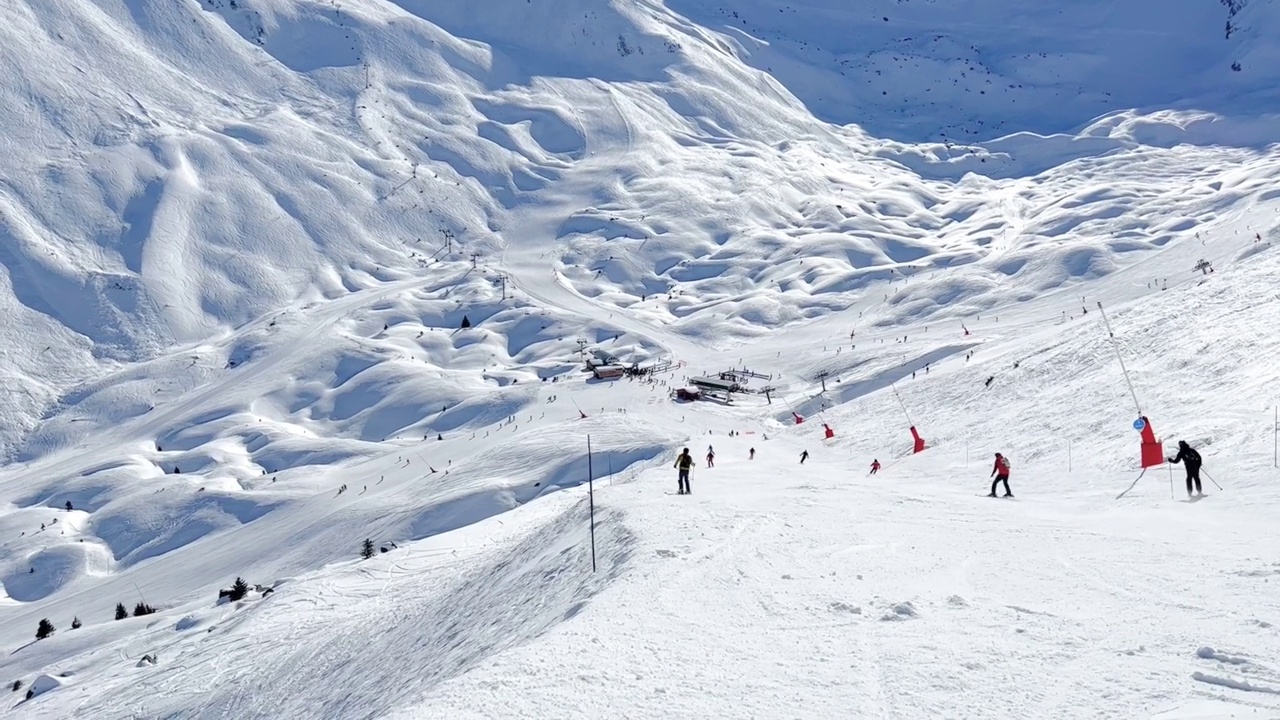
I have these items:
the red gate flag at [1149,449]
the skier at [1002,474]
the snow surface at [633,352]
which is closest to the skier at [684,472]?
the snow surface at [633,352]

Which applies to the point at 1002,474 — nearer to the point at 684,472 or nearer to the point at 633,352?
the point at 684,472

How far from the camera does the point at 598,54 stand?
159 meters

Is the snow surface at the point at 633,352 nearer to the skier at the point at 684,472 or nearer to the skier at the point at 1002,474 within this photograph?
the skier at the point at 1002,474

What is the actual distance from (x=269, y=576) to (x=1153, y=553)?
41.9 m

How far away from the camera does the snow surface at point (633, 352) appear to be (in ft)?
46.2

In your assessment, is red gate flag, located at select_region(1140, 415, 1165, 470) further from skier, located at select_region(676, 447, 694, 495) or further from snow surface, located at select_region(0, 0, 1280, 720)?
skier, located at select_region(676, 447, 694, 495)

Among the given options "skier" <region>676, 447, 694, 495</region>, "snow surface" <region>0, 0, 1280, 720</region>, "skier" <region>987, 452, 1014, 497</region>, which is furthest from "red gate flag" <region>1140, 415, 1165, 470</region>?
"skier" <region>676, 447, 694, 495</region>

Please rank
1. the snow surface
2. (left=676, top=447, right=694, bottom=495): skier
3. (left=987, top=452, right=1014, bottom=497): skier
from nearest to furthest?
the snow surface
(left=987, top=452, right=1014, bottom=497): skier
(left=676, top=447, right=694, bottom=495): skier

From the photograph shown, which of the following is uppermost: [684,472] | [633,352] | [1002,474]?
[633,352]

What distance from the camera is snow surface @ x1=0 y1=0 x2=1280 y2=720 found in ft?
46.2

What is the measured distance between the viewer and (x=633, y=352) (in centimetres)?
8762

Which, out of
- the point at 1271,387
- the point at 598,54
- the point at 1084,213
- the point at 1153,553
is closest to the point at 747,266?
the point at 1084,213

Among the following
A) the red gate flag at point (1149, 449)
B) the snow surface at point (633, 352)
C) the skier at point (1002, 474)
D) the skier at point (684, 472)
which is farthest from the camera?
the skier at point (684, 472)

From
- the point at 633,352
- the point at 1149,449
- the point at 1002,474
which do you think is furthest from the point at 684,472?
the point at 633,352
